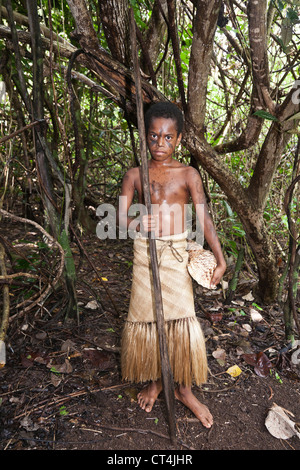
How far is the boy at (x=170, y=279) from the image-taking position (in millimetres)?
1806

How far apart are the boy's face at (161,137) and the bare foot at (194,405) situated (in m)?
1.24

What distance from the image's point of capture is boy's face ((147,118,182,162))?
173 centimetres

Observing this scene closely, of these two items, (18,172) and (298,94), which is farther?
(18,172)

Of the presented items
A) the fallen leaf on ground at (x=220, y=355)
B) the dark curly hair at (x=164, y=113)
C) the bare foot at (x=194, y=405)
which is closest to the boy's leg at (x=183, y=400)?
the bare foot at (x=194, y=405)

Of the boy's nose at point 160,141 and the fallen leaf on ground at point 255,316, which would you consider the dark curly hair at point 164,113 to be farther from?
the fallen leaf on ground at point 255,316

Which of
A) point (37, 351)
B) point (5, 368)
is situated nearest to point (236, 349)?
point (37, 351)

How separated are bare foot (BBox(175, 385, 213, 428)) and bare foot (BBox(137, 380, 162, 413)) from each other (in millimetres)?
117

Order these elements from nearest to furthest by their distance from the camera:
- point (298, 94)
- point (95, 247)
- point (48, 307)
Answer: point (298, 94)
point (48, 307)
point (95, 247)

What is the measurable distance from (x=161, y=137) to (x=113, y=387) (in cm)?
141

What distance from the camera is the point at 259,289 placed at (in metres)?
3.02

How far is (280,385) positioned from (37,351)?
4.97 feet

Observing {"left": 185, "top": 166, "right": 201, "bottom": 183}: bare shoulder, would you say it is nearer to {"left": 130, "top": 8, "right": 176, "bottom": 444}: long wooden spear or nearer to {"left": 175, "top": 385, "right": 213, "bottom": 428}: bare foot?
{"left": 130, "top": 8, "right": 176, "bottom": 444}: long wooden spear
